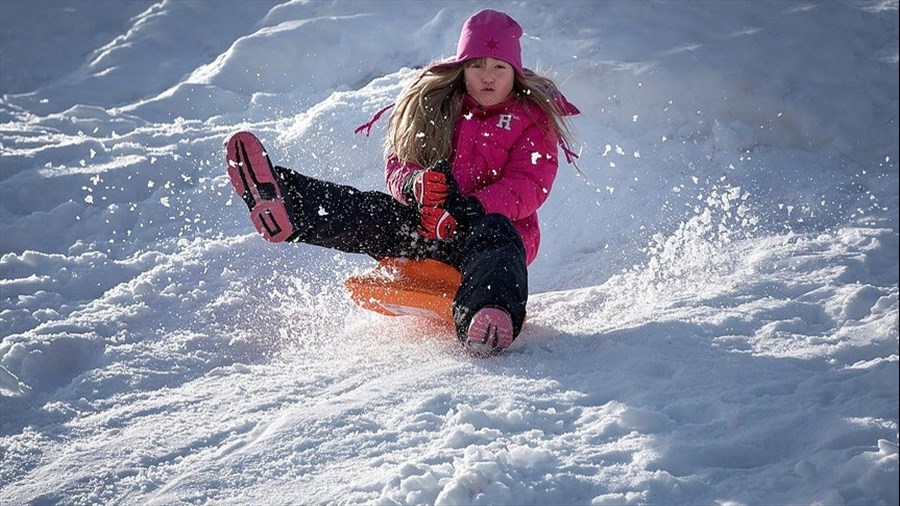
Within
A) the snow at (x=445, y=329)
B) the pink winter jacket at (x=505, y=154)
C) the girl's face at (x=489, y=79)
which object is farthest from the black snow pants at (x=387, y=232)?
the girl's face at (x=489, y=79)

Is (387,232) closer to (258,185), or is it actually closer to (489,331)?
(258,185)

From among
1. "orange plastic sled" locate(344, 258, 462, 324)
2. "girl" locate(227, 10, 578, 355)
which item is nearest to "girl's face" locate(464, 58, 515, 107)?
"girl" locate(227, 10, 578, 355)

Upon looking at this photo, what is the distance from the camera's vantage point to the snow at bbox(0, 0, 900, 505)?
224 centimetres

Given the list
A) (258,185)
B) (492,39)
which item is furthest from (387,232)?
(492,39)

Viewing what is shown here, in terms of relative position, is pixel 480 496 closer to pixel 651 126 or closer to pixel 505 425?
pixel 505 425

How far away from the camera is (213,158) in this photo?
5.25m

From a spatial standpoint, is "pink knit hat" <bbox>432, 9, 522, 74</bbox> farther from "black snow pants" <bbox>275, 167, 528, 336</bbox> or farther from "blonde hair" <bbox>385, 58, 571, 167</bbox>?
"black snow pants" <bbox>275, 167, 528, 336</bbox>

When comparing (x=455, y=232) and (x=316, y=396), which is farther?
(x=455, y=232)

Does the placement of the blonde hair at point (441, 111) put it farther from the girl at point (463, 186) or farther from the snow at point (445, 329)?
the snow at point (445, 329)

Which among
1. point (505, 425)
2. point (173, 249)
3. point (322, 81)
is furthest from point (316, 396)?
point (322, 81)

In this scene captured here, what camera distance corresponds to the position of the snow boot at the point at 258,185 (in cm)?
323

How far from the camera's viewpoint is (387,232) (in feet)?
11.3

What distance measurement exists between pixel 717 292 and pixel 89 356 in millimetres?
2374

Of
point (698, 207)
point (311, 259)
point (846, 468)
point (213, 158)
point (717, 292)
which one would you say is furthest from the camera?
point (213, 158)
